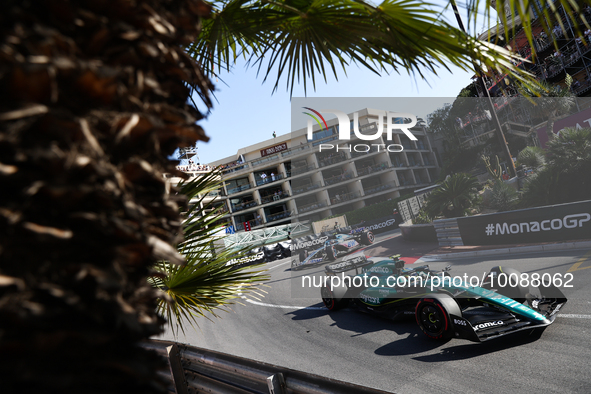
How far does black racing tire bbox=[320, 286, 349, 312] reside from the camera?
8812 mm

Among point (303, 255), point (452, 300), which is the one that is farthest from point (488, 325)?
point (303, 255)

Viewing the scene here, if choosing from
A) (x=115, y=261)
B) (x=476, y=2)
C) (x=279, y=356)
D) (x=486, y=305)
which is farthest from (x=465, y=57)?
(x=279, y=356)

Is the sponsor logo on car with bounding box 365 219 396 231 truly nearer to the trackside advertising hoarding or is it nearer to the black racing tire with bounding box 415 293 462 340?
the trackside advertising hoarding

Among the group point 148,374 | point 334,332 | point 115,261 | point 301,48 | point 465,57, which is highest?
point 301,48

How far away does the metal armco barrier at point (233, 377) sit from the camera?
2.08m

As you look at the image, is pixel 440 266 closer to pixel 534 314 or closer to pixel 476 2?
pixel 534 314

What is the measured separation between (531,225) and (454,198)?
300 centimetres

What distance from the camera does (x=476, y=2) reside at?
139cm

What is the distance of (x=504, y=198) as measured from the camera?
12.7m

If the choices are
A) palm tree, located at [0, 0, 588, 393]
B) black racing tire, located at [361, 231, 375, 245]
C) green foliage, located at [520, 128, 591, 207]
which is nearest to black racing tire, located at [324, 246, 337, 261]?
black racing tire, located at [361, 231, 375, 245]

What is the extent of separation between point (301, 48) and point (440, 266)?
10.1 m

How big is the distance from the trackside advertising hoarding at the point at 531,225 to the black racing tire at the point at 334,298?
5.19m

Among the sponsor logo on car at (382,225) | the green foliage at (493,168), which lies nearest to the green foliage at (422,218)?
the sponsor logo on car at (382,225)

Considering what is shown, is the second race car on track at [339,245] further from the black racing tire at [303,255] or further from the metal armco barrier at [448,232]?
the metal armco barrier at [448,232]
